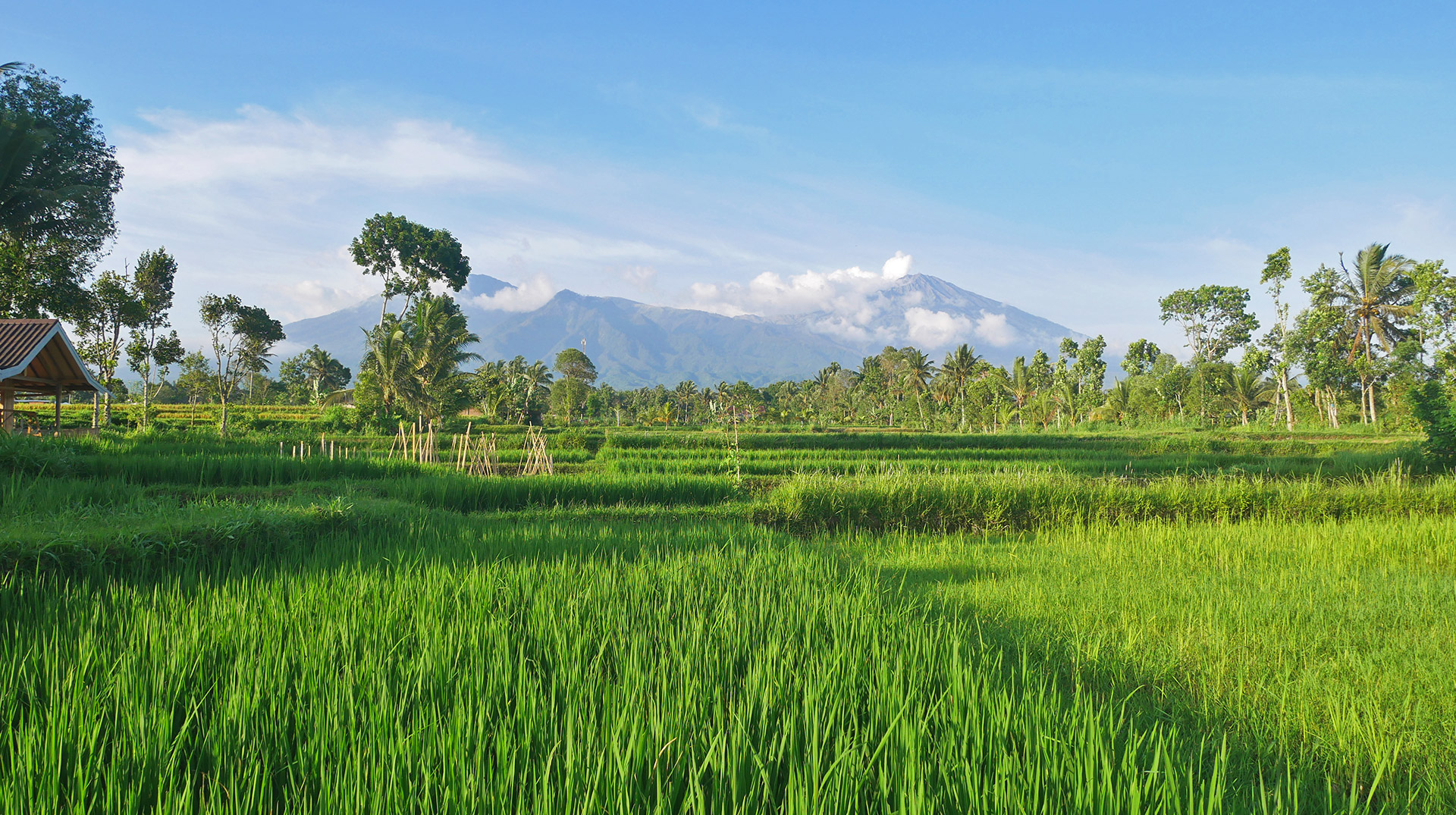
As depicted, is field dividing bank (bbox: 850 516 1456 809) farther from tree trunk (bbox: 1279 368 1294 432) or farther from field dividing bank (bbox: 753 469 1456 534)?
tree trunk (bbox: 1279 368 1294 432)

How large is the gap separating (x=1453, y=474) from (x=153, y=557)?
1847 cm

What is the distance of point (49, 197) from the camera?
44.7 feet

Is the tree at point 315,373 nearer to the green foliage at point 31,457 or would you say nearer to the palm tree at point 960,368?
the green foliage at point 31,457

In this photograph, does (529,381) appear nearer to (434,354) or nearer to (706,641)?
(434,354)

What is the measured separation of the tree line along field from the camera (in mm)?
1729

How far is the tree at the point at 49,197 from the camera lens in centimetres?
1334

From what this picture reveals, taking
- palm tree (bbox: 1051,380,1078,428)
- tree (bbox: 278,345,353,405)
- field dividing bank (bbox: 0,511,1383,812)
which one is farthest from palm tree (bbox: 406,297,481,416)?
palm tree (bbox: 1051,380,1078,428)

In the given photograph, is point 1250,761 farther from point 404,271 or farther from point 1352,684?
point 404,271

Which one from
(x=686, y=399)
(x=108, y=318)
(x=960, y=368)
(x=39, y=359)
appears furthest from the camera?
(x=686, y=399)

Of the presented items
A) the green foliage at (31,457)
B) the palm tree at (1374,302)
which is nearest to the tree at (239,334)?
the green foliage at (31,457)

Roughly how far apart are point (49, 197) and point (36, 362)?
401 cm

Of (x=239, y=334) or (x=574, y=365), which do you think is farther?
(x=574, y=365)

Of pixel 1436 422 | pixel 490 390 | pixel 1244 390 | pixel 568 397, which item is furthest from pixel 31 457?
pixel 1244 390

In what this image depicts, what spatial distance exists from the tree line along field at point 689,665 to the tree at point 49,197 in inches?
405
